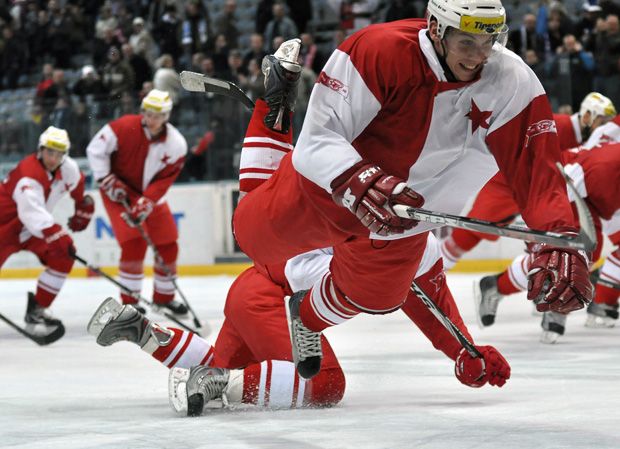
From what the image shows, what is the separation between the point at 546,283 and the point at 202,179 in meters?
7.06

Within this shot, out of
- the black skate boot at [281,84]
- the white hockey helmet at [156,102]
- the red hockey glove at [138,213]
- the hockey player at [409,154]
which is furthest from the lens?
the white hockey helmet at [156,102]

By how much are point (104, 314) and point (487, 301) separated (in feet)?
8.51

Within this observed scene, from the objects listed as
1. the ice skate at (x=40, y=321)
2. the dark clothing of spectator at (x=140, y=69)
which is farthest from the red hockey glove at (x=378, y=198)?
the dark clothing of spectator at (x=140, y=69)

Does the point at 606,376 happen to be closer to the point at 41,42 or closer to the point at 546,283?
the point at 546,283

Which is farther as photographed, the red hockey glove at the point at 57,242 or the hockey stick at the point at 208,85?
the red hockey glove at the point at 57,242

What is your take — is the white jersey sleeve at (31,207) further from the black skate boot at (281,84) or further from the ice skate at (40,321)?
the black skate boot at (281,84)

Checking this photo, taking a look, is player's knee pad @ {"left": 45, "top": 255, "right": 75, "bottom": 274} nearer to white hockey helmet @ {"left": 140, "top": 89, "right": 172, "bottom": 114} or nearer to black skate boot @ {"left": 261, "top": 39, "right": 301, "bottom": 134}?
white hockey helmet @ {"left": 140, "top": 89, "right": 172, "bottom": 114}

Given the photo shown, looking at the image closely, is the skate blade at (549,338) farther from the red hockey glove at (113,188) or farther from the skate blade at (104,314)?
the red hockey glove at (113,188)

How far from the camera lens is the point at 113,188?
6.76 m

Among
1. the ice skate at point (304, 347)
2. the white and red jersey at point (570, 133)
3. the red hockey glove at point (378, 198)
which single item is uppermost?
the red hockey glove at point (378, 198)

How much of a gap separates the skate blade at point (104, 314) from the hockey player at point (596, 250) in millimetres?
2219

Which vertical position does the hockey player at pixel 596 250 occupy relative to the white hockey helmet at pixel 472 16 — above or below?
below

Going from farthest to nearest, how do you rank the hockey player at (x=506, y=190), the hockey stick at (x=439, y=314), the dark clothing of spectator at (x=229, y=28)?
the dark clothing of spectator at (x=229, y=28)
the hockey player at (x=506, y=190)
the hockey stick at (x=439, y=314)

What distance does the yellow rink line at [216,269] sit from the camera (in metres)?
8.71
